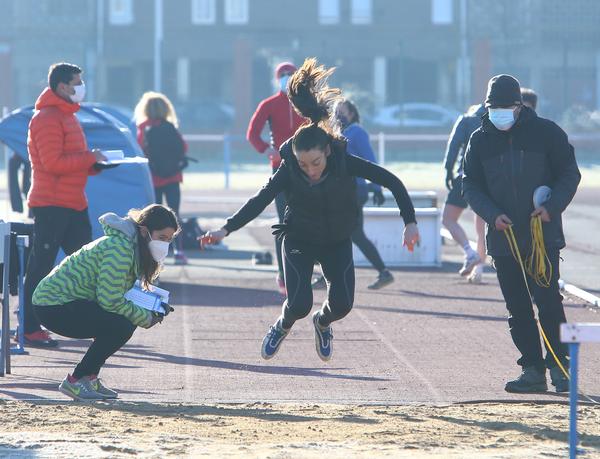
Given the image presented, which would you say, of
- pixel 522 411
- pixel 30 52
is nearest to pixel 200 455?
pixel 522 411

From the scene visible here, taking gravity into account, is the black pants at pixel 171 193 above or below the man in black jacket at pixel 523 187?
below

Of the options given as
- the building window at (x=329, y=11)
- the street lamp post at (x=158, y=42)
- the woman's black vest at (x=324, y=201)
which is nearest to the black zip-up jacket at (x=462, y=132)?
the woman's black vest at (x=324, y=201)

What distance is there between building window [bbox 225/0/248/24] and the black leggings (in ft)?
174

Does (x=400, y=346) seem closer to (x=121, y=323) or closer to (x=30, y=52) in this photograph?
(x=121, y=323)

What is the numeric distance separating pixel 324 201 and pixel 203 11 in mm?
53439

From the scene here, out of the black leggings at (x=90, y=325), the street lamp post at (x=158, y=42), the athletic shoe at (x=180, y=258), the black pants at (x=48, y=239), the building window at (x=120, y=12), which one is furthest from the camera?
the building window at (x=120, y=12)

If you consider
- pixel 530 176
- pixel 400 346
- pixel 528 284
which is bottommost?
pixel 400 346

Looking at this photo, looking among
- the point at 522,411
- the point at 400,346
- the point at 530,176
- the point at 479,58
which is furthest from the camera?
the point at 479,58

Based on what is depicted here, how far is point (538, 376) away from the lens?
8070 mm

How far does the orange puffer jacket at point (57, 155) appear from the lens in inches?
→ 370

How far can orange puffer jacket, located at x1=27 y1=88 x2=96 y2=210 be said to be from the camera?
9.39m

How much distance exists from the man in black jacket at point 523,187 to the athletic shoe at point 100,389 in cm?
224

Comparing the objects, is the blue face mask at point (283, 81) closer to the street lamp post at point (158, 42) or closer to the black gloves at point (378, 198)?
the black gloves at point (378, 198)

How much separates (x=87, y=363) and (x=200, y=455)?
160 cm
